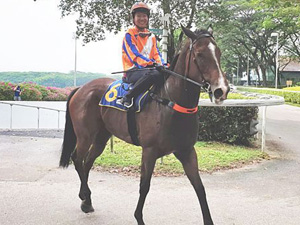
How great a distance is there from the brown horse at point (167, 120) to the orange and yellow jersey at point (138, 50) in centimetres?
47

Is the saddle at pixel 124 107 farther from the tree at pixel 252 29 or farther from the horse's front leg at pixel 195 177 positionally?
the tree at pixel 252 29

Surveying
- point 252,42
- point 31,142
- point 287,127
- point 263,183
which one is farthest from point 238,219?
point 252,42

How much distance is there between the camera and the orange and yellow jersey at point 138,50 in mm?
3598

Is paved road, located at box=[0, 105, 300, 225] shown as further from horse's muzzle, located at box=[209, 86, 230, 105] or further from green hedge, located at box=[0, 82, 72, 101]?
green hedge, located at box=[0, 82, 72, 101]

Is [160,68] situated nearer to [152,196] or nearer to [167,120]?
[167,120]

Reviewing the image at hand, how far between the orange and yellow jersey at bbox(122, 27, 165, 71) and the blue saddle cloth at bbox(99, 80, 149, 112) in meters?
0.26

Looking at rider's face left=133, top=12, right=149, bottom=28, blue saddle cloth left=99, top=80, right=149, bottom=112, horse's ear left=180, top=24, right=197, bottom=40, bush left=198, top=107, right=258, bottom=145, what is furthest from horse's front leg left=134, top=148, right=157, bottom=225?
bush left=198, top=107, right=258, bottom=145

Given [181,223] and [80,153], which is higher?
[80,153]

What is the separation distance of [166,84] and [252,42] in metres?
45.5

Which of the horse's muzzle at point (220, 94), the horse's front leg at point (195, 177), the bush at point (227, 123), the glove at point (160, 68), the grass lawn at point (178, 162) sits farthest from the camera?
the bush at point (227, 123)

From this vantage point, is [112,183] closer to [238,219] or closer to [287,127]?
[238,219]

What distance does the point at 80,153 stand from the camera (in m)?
4.29

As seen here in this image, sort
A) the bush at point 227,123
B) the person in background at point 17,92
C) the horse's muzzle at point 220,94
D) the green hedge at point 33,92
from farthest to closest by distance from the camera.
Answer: the green hedge at point 33,92 < the person in background at point 17,92 < the bush at point 227,123 < the horse's muzzle at point 220,94

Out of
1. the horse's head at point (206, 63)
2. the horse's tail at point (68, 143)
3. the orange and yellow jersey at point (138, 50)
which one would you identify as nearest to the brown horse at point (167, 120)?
the horse's head at point (206, 63)
